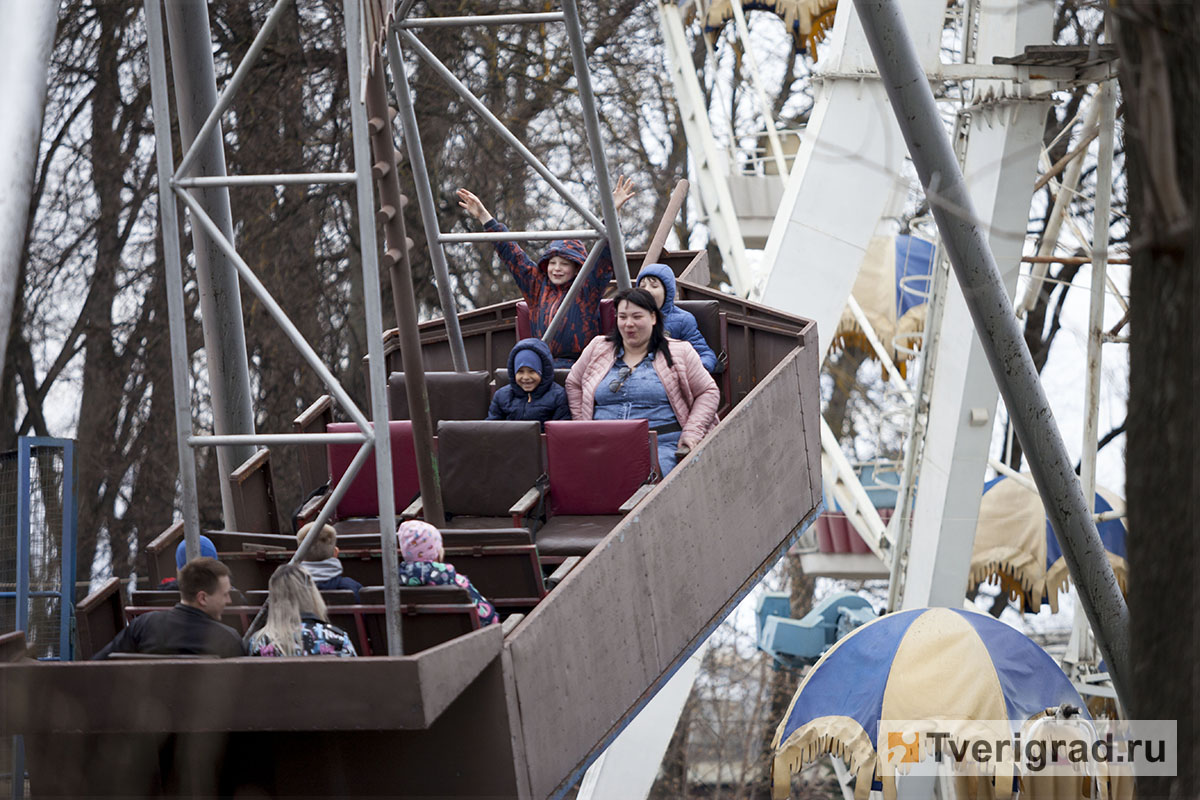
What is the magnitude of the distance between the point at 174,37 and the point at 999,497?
43.5 feet

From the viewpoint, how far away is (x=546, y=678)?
19.8 feet

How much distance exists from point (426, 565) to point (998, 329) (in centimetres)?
223

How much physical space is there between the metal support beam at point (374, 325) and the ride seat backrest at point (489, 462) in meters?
2.00

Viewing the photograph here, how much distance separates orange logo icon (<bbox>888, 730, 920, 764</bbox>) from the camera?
27.7 feet

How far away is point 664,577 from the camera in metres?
7.14

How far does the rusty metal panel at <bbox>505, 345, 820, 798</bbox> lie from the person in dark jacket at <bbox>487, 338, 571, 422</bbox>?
3.25ft

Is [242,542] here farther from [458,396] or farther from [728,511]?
[458,396]

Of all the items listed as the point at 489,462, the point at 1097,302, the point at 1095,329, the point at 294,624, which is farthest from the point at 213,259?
the point at 1095,329

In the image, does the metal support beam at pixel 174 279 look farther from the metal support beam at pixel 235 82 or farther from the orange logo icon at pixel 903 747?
the orange logo icon at pixel 903 747

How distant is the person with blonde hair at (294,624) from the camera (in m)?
5.38

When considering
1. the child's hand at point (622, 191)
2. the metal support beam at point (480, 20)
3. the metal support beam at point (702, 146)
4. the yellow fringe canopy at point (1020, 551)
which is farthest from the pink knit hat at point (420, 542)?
the yellow fringe canopy at point (1020, 551)

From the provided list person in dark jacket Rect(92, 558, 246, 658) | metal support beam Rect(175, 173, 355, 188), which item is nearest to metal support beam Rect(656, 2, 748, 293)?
metal support beam Rect(175, 173, 355, 188)

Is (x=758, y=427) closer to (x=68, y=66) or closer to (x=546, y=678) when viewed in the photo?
(x=546, y=678)

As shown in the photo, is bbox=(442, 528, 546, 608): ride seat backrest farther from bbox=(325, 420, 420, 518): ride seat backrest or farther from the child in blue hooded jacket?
the child in blue hooded jacket
